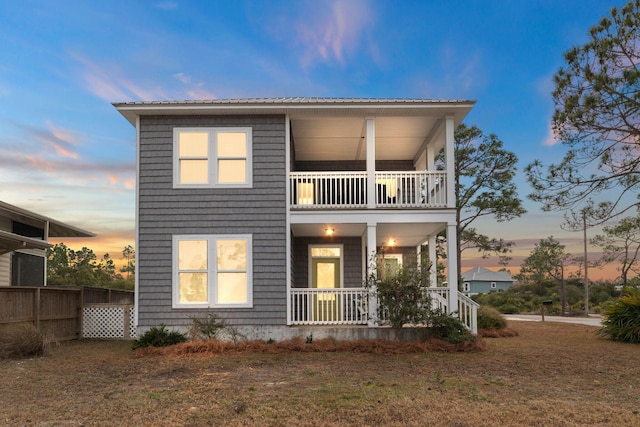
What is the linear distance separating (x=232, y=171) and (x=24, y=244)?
7.44m

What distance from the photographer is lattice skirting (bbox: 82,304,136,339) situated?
14258 mm

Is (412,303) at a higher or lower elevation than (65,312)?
higher

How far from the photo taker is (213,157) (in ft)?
41.0

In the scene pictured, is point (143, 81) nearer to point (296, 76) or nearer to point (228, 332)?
point (296, 76)

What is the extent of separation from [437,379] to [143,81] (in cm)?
1282

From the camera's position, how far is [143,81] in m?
15.9

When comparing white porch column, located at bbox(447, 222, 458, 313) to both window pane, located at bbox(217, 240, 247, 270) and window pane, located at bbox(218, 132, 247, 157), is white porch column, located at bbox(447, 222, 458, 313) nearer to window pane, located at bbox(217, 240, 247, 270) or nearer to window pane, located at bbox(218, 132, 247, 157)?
window pane, located at bbox(217, 240, 247, 270)

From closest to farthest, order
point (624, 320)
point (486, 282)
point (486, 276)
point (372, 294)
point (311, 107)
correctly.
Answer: point (372, 294) < point (311, 107) < point (624, 320) < point (486, 282) < point (486, 276)

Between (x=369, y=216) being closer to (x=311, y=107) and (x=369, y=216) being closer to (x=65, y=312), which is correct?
(x=311, y=107)

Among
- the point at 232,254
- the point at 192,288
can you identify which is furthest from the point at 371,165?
the point at 192,288

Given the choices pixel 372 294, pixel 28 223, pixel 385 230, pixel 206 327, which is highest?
pixel 28 223

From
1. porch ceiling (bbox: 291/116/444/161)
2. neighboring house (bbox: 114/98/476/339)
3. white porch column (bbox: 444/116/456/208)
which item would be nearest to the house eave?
neighboring house (bbox: 114/98/476/339)

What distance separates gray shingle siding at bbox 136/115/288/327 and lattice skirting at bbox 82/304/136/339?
2450mm

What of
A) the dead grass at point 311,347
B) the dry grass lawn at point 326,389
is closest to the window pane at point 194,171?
the dead grass at point 311,347
